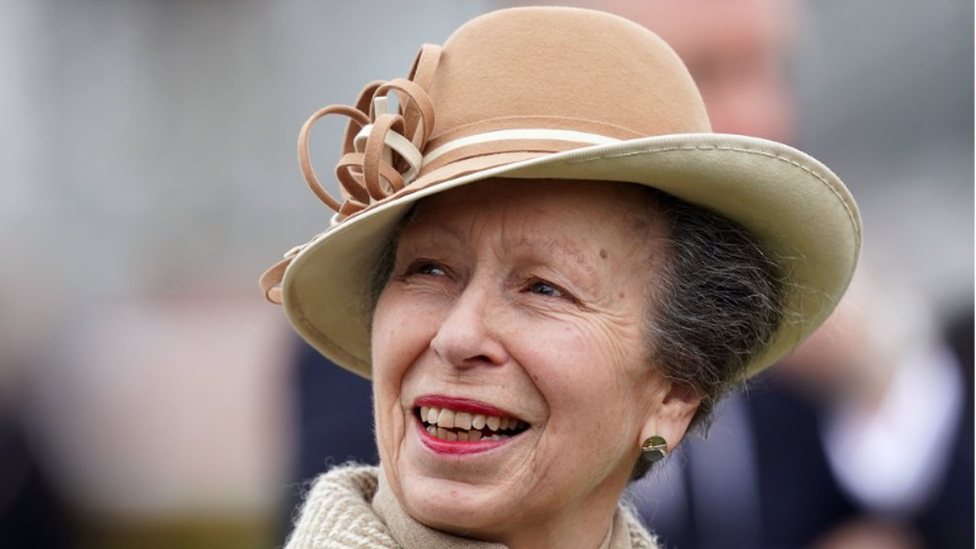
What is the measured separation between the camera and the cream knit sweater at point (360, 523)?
115 inches

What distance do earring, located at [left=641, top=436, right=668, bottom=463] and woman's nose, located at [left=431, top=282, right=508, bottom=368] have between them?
0.41 m

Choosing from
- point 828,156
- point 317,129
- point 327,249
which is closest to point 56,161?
point 317,129

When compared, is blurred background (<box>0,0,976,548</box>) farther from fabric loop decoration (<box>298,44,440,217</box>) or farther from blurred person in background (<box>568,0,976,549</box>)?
fabric loop decoration (<box>298,44,440,217</box>)

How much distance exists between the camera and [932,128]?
1014 centimetres

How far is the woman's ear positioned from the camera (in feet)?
10.2

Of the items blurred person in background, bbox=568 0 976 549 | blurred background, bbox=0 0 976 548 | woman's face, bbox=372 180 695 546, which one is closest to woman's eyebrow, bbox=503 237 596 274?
woman's face, bbox=372 180 695 546

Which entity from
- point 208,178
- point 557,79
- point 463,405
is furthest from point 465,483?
point 208,178

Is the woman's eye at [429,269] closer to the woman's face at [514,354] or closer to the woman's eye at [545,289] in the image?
the woman's face at [514,354]

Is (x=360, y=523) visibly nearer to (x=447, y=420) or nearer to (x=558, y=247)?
(x=447, y=420)

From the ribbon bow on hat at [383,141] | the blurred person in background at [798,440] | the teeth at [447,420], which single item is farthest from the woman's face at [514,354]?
the blurred person in background at [798,440]

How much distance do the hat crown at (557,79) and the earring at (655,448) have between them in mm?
617

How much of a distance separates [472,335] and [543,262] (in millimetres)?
213

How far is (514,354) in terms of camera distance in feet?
9.46

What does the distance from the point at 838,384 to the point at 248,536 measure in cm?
419
